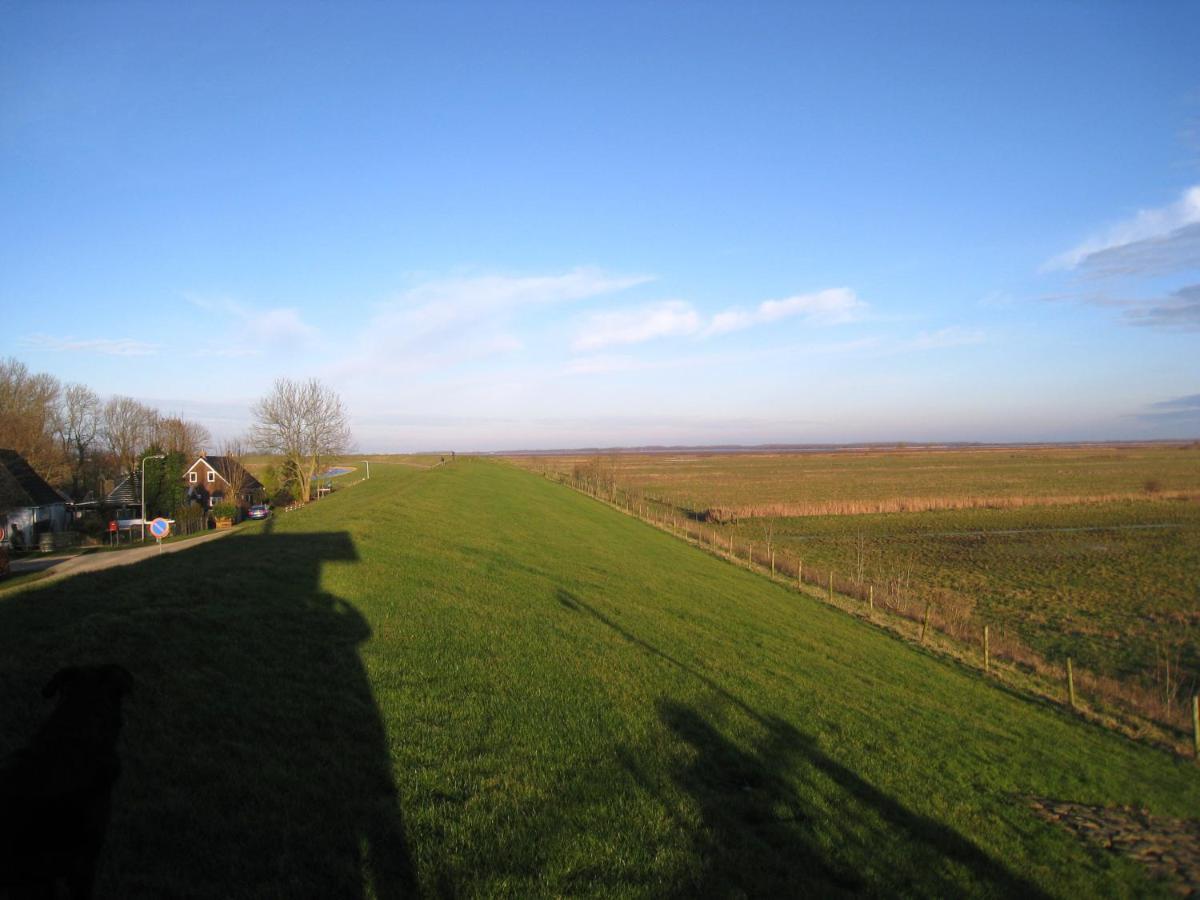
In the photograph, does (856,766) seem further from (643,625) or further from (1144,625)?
(1144,625)

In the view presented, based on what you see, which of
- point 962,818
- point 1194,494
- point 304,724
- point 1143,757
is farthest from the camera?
point 1194,494

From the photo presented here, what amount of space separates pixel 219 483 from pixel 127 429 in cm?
1861

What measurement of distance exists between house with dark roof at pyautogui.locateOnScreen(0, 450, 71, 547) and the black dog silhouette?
42.0 m

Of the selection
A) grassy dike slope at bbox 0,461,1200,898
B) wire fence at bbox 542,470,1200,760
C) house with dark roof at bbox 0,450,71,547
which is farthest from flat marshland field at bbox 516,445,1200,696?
house with dark roof at bbox 0,450,71,547

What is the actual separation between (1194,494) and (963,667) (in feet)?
205

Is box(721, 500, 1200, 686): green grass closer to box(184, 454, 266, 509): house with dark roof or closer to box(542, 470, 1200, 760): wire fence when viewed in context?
box(542, 470, 1200, 760): wire fence

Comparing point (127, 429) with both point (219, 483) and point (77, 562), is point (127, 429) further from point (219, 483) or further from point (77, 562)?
point (77, 562)

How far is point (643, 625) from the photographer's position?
1298 centimetres

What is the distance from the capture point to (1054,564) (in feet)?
102

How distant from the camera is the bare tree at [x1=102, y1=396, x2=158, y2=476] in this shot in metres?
67.4

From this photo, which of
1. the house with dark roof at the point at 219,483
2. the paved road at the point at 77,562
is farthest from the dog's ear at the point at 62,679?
the house with dark roof at the point at 219,483


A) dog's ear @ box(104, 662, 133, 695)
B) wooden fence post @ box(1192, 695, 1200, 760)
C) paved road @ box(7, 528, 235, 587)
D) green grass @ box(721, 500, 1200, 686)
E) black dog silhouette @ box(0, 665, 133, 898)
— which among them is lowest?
green grass @ box(721, 500, 1200, 686)

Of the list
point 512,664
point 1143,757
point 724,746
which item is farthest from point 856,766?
point 1143,757

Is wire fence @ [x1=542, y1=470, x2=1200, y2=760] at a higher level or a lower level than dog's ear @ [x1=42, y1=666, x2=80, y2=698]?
lower
